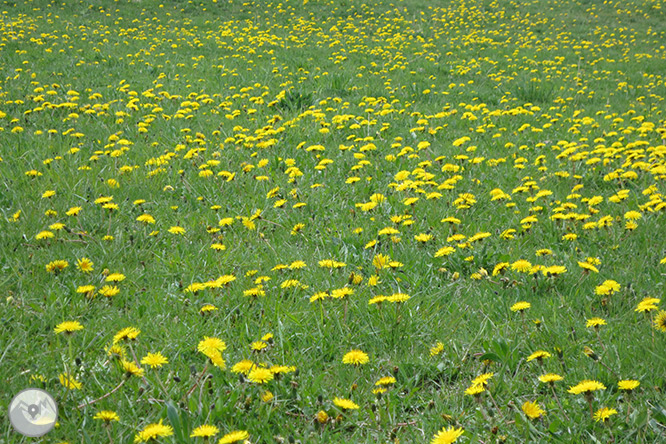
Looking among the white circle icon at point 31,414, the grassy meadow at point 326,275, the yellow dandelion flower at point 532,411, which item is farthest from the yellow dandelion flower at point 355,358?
the white circle icon at point 31,414

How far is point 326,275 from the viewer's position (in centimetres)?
259

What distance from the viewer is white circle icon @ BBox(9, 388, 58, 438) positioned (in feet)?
4.72

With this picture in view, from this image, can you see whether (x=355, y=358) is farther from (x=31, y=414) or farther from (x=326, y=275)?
(x=31, y=414)

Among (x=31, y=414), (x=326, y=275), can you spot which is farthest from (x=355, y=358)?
(x=31, y=414)

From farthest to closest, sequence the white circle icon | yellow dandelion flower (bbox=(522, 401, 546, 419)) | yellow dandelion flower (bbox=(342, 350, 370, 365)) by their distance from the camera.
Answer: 1. yellow dandelion flower (bbox=(342, 350, 370, 365))
2. yellow dandelion flower (bbox=(522, 401, 546, 419))
3. the white circle icon

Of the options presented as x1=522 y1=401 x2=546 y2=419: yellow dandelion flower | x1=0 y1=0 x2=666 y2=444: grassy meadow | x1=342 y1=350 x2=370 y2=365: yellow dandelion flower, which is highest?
x1=522 y1=401 x2=546 y2=419: yellow dandelion flower

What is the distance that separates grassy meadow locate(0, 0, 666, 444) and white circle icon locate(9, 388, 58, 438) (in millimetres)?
97

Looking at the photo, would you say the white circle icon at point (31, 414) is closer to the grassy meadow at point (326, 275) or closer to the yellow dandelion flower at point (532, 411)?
the grassy meadow at point (326, 275)

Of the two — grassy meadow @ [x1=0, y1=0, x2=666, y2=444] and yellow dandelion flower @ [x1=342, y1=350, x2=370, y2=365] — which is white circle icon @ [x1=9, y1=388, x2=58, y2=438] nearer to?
grassy meadow @ [x1=0, y1=0, x2=666, y2=444]

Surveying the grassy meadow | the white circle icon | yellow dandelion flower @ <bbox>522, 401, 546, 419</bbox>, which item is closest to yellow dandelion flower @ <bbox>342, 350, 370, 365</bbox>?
the grassy meadow

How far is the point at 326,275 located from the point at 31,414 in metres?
1.43

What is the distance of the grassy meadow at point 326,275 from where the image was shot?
172 cm

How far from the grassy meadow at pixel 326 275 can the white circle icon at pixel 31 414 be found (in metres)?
0.10

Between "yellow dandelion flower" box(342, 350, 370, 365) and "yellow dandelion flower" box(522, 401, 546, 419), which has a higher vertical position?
"yellow dandelion flower" box(522, 401, 546, 419)
